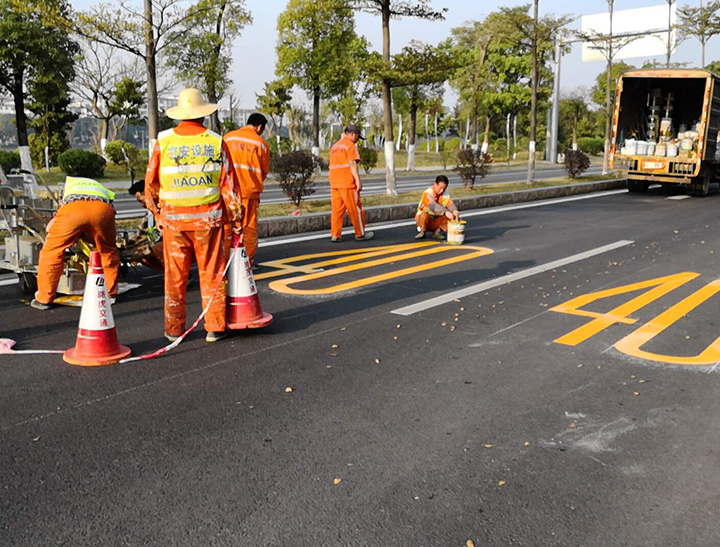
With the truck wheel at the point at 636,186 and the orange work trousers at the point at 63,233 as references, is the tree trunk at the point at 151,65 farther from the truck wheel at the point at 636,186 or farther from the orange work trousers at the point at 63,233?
the truck wheel at the point at 636,186

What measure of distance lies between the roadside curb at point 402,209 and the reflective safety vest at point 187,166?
6005 mm

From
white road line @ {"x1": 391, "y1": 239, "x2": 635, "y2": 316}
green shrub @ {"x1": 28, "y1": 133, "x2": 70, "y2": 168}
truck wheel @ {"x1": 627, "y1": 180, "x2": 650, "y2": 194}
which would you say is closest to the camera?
white road line @ {"x1": 391, "y1": 239, "x2": 635, "y2": 316}

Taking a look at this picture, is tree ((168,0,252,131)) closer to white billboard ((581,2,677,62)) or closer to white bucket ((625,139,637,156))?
white bucket ((625,139,637,156))

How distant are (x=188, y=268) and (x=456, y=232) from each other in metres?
5.96

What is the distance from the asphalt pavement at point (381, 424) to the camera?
2953mm

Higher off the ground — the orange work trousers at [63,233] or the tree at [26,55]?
the tree at [26,55]

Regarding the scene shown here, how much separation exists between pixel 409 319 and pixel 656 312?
2.37 meters

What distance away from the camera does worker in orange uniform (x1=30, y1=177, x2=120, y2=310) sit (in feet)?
20.7

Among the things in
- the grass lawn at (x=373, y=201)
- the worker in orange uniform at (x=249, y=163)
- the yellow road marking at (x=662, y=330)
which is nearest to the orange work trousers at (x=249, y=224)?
the worker in orange uniform at (x=249, y=163)

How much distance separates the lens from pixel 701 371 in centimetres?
491

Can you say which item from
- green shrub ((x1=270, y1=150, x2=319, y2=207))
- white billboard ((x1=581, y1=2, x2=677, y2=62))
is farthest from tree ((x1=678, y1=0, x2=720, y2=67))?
green shrub ((x1=270, y1=150, x2=319, y2=207))

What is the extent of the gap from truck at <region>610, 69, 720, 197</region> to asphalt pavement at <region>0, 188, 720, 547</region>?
14.1 metres

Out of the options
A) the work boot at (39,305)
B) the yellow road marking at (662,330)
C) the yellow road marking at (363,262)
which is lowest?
the yellow road marking at (662,330)

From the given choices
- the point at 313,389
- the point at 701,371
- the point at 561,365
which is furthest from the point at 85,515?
the point at 701,371
